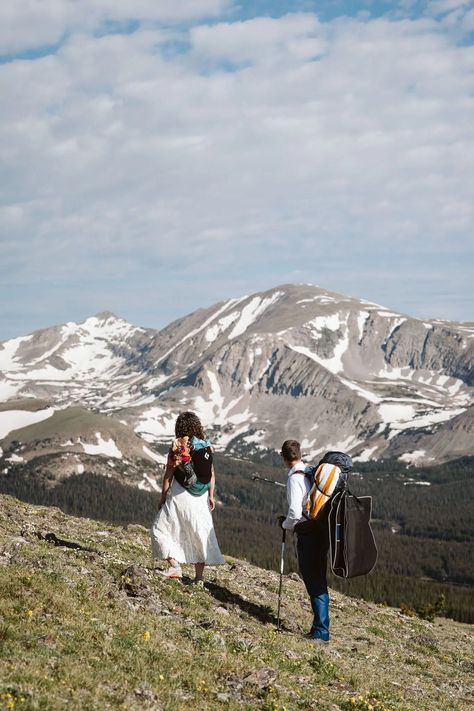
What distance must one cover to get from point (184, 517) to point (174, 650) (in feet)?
18.4

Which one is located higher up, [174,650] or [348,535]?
[348,535]

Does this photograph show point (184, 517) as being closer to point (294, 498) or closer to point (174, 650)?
point (294, 498)

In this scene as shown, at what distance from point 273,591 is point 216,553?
260 inches

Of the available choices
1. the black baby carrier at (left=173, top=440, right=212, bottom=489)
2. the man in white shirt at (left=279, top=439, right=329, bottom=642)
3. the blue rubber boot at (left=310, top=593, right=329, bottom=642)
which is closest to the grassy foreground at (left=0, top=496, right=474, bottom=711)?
the blue rubber boot at (left=310, top=593, right=329, bottom=642)

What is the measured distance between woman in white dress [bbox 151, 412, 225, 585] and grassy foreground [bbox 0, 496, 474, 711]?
934 millimetres

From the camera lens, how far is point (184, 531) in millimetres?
18391

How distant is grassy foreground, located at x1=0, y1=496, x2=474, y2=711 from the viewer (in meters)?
10.6

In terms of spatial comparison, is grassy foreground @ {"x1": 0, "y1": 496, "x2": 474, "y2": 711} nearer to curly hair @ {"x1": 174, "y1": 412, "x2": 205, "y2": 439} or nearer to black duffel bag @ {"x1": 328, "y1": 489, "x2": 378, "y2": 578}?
black duffel bag @ {"x1": 328, "y1": 489, "x2": 378, "y2": 578}

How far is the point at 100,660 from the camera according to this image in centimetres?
1137

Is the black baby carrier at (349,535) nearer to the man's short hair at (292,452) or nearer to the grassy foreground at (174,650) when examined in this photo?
the man's short hair at (292,452)

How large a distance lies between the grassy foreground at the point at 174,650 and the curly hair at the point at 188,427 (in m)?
3.98

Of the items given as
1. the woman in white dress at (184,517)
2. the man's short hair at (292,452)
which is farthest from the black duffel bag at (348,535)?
the woman in white dress at (184,517)

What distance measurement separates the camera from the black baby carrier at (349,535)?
16.4m

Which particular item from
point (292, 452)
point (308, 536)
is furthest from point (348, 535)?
point (292, 452)
